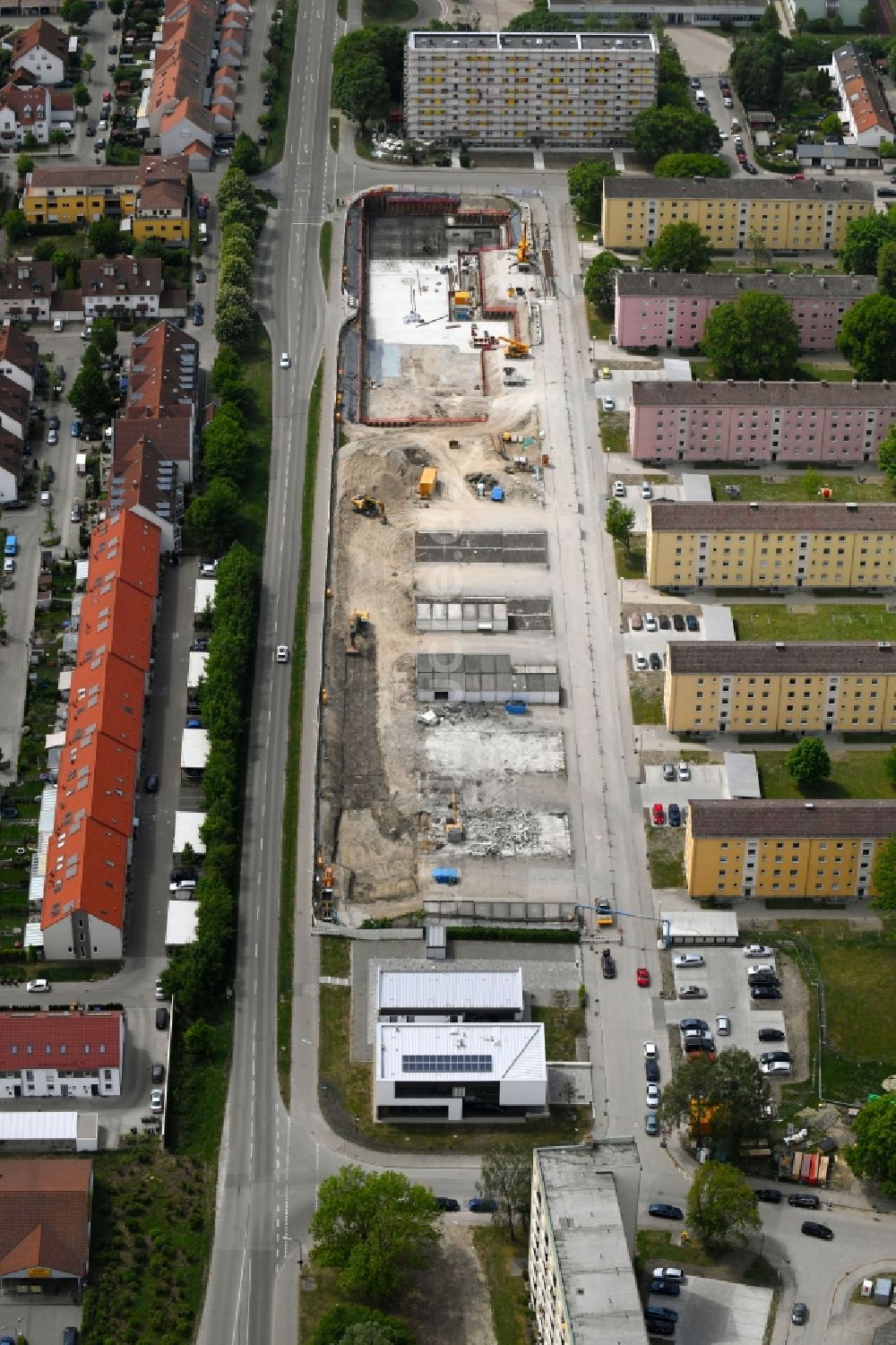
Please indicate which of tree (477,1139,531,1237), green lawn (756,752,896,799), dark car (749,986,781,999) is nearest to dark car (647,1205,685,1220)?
tree (477,1139,531,1237)

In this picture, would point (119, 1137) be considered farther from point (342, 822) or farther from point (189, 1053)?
point (342, 822)

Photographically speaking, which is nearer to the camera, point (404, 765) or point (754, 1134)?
point (754, 1134)

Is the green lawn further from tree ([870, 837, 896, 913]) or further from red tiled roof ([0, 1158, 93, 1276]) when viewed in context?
red tiled roof ([0, 1158, 93, 1276])

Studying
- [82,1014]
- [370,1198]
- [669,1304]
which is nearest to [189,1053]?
[82,1014]

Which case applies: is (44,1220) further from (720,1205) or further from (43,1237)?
(720,1205)

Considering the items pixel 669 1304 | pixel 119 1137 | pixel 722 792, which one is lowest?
pixel 669 1304

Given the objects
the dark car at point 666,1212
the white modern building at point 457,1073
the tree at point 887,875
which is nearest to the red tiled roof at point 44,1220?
the white modern building at point 457,1073
